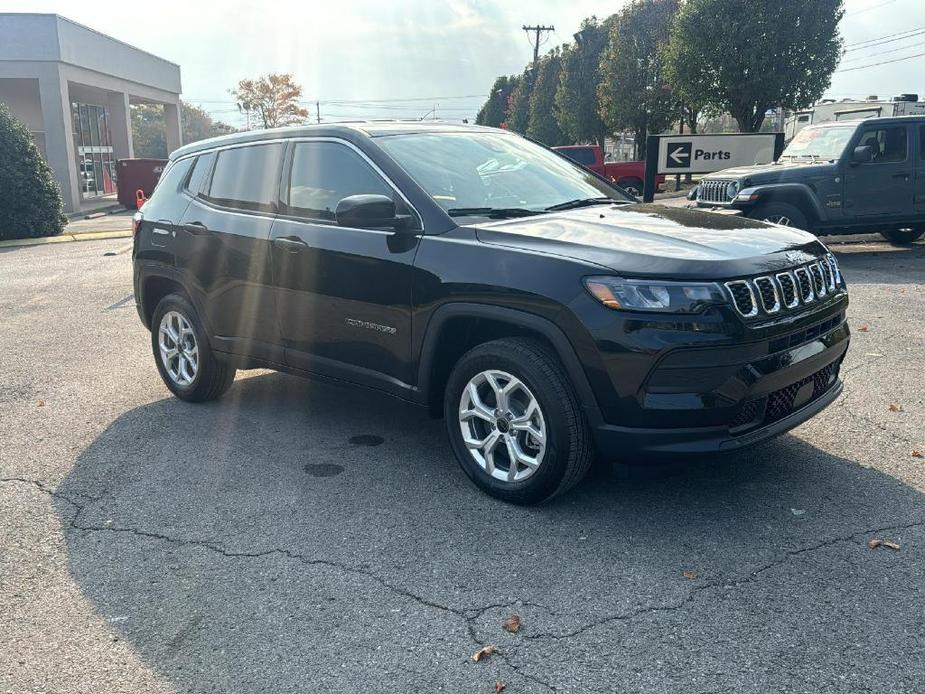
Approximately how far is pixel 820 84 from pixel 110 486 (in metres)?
24.8

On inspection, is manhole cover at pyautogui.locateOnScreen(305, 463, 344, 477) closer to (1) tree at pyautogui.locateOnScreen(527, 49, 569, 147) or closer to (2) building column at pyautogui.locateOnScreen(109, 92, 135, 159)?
(2) building column at pyautogui.locateOnScreen(109, 92, 135, 159)

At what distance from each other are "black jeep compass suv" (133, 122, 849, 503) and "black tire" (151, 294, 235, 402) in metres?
0.02

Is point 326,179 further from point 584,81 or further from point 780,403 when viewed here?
point 584,81

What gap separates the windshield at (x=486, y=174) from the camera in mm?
4480

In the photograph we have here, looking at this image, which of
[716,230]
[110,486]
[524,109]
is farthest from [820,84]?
[524,109]

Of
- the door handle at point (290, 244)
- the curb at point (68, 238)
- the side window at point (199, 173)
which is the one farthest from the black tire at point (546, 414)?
the curb at point (68, 238)

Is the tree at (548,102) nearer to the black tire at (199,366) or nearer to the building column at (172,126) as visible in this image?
the building column at (172,126)

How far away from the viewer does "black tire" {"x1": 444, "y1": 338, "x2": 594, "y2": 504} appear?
12.2 feet

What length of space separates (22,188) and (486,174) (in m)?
18.8

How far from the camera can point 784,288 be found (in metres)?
3.76

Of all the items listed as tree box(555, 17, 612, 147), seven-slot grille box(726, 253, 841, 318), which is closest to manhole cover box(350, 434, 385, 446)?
seven-slot grille box(726, 253, 841, 318)

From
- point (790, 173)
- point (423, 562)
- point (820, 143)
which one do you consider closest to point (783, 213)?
point (790, 173)

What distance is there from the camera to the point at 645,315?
3484mm

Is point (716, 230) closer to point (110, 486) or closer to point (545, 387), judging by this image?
point (545, 387)
